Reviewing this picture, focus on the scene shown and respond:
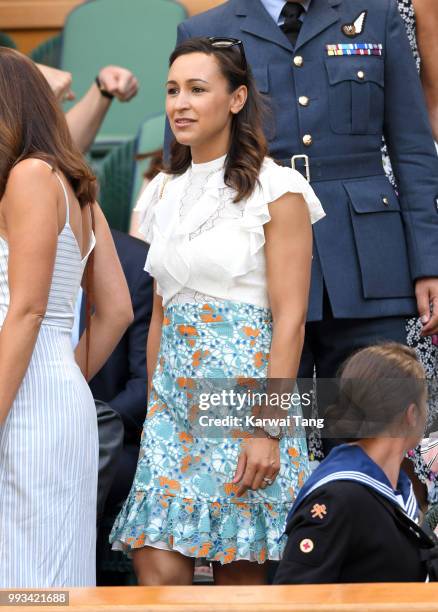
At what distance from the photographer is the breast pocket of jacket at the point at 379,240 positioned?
11.8ft

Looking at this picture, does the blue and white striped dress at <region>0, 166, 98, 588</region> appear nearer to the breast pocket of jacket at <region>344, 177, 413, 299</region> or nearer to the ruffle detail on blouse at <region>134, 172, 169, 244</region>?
the ruffle detail on blouse at <region>134, 172, 169, 244</region>

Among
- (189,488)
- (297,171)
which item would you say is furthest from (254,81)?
(189,488)

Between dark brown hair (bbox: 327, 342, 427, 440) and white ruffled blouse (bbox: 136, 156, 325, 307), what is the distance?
17.5 inches

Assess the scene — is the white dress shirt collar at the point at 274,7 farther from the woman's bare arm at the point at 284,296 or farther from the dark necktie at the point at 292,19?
the woman's bare arm at the point at 284,296

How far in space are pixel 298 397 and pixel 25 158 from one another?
2.92ft

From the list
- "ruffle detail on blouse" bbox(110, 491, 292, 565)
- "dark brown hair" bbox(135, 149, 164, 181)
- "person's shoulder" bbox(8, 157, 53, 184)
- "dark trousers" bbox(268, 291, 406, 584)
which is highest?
"dark brown hair" bbox(135, 149, 164, 181)

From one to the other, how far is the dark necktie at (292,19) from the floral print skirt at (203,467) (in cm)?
90

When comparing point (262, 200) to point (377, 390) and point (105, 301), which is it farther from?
point (377, 390)

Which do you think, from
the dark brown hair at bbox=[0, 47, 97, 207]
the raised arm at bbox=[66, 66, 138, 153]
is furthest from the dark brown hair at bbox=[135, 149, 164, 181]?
the dark brown hair at bbox=[0, 47, 97, 207]

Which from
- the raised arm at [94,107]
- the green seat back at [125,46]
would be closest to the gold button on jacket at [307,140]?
the raised arm at [94,107]

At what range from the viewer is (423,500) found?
3.58 meters

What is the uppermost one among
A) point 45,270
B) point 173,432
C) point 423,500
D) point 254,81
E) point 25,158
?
point 254,81

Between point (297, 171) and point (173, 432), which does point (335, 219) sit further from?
point (173, 432)

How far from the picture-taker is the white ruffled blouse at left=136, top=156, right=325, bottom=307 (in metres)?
3.25
